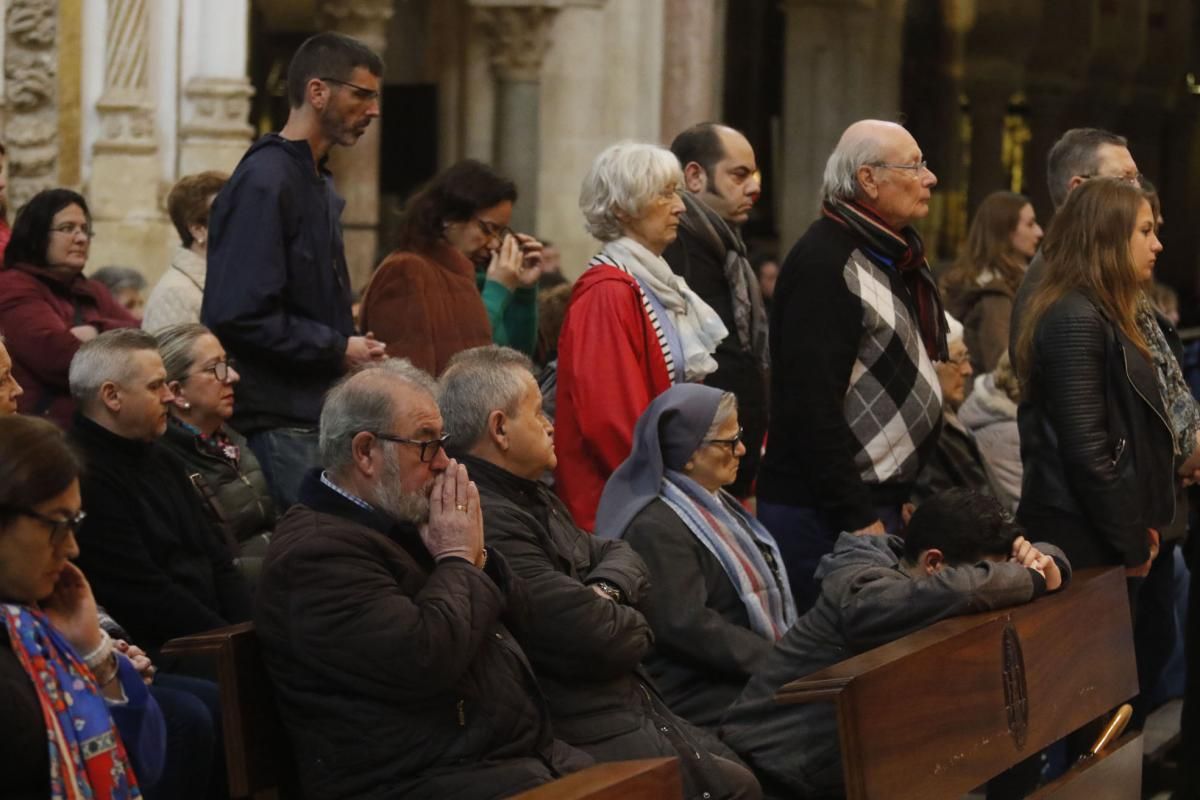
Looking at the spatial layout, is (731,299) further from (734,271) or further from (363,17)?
(363,17)

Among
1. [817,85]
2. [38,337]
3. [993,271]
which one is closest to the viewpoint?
[38,337]

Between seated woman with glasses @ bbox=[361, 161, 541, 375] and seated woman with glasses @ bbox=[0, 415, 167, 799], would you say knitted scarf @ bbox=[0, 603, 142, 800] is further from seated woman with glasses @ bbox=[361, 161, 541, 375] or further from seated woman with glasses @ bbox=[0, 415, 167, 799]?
seated woman with glasses @ bbox=[361, 161, 541, 375]

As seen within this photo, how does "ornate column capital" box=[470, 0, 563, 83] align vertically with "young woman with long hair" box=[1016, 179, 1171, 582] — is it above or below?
above

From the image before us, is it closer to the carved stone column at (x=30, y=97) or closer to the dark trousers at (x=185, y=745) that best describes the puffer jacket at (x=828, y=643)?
the dark trousers at (x=185, y=745)

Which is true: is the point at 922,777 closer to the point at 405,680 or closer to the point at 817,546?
the point at 405,680

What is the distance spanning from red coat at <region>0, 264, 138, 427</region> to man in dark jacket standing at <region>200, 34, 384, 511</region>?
2.25 feet

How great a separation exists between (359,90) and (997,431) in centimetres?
327

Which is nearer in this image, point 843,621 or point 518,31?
point 843,621

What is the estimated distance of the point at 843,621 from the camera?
5.40 m

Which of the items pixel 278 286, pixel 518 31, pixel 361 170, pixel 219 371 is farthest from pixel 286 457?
pixel 518 31

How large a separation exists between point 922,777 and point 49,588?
1.88 metres

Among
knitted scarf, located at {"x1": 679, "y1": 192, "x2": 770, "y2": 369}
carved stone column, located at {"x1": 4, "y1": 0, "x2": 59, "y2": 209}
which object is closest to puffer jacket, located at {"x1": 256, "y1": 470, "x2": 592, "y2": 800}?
knitted scarf, located at {"x1": 679, "y1": 192, "x2": 770, "y2": 369}

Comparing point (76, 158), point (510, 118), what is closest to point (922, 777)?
point (76, 158)

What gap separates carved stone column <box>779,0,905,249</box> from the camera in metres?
18.8
